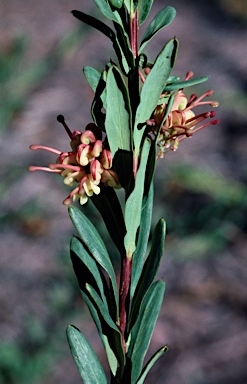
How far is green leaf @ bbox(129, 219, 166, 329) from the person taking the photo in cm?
52

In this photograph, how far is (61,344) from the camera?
167 cm

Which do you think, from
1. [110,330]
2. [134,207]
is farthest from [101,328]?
[134,207]

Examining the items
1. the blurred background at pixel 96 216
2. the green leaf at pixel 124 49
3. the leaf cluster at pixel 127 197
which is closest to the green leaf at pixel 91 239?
the leaf cluster at pixel 127 197

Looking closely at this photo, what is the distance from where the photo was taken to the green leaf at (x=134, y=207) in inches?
19.0

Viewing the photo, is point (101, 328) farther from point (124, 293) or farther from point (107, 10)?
point (107, 10)

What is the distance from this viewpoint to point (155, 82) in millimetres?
468

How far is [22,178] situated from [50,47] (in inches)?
32.5

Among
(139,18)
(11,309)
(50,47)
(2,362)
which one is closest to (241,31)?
(50,47)

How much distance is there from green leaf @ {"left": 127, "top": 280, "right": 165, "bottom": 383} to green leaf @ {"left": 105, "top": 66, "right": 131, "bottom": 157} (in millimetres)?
126

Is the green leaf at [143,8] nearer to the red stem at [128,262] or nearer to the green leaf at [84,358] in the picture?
the red stem at [128,262]

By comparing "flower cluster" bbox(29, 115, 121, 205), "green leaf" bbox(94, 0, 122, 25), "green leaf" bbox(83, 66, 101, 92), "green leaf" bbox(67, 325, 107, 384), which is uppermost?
"green leaf" bbox(94, 0, 122, 25)

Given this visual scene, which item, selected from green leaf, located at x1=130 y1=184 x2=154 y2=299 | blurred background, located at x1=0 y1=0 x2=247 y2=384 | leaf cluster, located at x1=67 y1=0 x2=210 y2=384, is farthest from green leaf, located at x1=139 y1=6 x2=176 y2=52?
blurred background, located at x1=0 y1=0 x2=247 y2=384

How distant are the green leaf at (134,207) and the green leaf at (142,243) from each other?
2 centimetres

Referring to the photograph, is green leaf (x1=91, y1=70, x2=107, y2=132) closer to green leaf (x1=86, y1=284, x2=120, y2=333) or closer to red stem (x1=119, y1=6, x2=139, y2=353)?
red stem (x1=119, y1=6, x2=139, y2=353)
